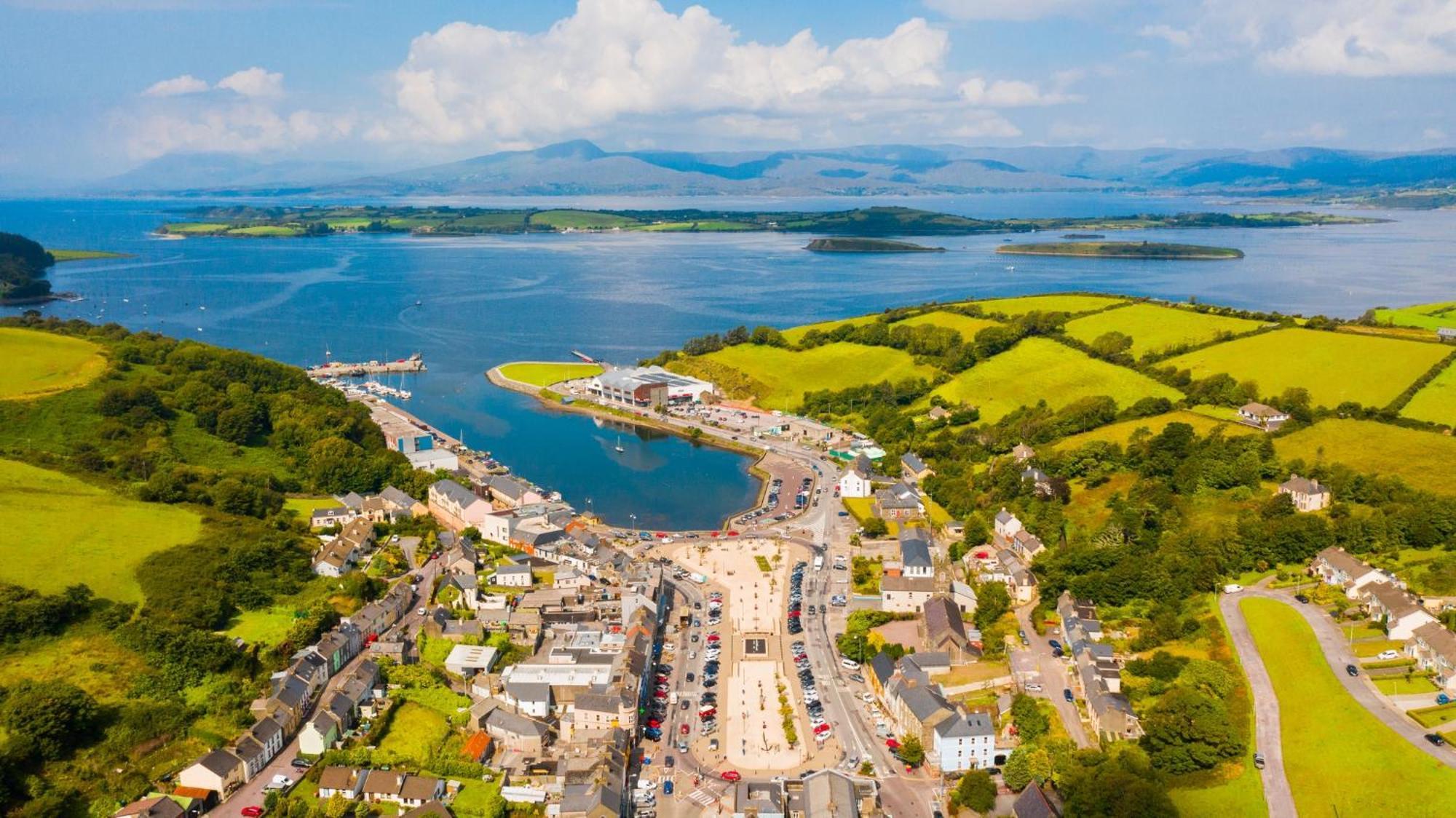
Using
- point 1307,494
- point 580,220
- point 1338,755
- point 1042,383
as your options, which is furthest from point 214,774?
point 580,220

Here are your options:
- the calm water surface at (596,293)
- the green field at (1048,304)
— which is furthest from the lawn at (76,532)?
the green field at (1048,304)

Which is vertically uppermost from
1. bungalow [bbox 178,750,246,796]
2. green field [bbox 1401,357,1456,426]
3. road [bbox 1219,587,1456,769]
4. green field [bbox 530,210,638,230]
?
green field [bbox 530,210,638,230]

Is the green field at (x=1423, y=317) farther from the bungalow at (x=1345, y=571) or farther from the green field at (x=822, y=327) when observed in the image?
the bungalow at (x=1345, y=571)

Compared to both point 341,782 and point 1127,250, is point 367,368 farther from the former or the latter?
point 1127,250

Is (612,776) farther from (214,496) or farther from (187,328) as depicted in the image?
(187,328)

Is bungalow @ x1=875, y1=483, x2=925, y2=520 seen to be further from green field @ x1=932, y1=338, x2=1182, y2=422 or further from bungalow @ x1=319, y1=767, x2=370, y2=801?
bungalow @ x1=319, y1=767, x2=370, y2=801

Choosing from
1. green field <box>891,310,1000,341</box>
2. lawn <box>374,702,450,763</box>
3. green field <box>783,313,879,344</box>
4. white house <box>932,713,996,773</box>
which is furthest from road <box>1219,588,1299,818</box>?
green field <box>783,313,879,344</box>

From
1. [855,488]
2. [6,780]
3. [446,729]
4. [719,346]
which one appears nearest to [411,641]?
[446,729]

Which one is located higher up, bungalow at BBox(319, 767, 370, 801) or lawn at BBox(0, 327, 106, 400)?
lawn at BBox(0, 327, 106, 400)
